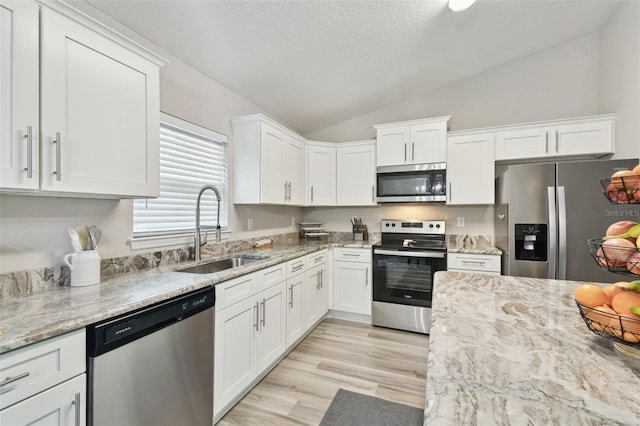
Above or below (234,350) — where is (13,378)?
above

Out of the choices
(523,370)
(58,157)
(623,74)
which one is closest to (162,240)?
(58,157)

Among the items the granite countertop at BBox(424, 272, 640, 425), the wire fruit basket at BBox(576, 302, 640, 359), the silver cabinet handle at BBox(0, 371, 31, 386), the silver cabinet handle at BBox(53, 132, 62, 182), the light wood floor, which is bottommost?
the light wood floor

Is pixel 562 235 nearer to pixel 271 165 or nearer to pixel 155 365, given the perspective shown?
pixel 271 165

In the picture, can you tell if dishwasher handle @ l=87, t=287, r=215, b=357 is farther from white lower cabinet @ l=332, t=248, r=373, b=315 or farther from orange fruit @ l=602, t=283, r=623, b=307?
white lower cabinet @ l=332, t=248, r=373, b=315

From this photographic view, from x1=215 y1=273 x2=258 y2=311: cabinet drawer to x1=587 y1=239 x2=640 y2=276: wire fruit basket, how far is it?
1.70m

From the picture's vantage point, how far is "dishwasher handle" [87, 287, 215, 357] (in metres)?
1.12

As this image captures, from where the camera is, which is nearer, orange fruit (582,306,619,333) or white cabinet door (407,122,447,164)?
orange fruit (582,306,619,333)

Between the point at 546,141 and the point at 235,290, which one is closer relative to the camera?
the point at 235,290

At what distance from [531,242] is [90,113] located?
333 centimetres

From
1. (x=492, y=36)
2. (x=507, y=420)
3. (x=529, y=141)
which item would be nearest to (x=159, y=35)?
(x=507, y=420)

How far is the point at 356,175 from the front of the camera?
3.70m

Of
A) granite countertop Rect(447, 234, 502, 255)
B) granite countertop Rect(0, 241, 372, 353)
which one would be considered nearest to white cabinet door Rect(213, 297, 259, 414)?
granite countertop Rect(0, 241, 372, 353)

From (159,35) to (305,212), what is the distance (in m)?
2.80

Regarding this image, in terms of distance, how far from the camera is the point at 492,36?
9.25ft
